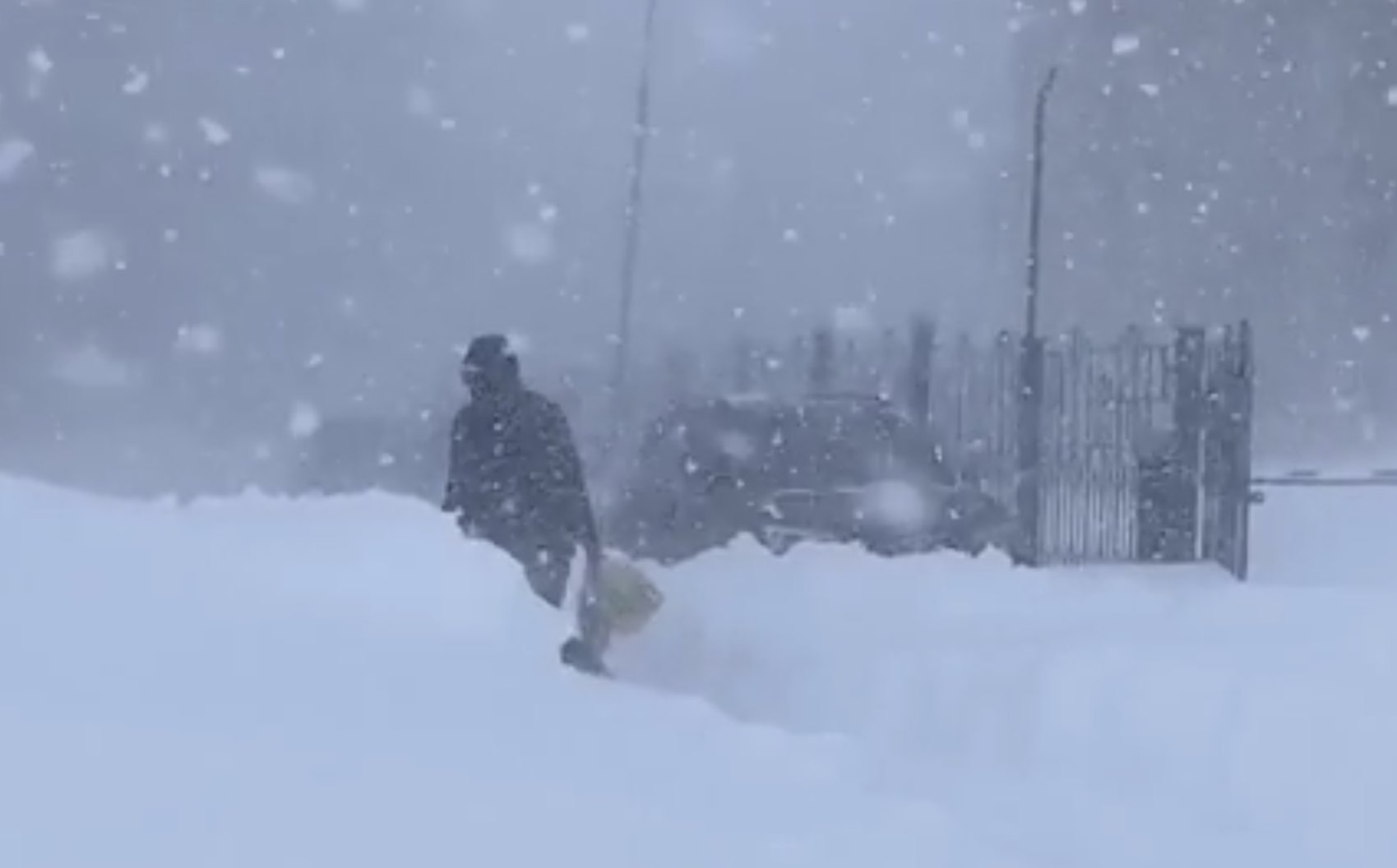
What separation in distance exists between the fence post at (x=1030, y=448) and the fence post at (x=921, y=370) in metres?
1.22

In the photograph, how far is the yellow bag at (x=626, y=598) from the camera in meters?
9.55

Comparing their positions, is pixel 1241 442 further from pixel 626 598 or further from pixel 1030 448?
pixel 626 598

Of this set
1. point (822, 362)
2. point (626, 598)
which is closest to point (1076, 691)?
point (626, 598)

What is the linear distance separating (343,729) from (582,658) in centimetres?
371

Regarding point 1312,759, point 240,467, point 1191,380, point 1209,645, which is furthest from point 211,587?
point 240,467

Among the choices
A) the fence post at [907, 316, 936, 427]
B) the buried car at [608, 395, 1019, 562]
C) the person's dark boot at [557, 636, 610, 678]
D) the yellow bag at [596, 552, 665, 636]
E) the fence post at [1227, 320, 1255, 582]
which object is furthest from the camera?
the fence post at [907, 316, 936, 427]

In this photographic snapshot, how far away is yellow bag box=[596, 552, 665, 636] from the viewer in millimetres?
9547

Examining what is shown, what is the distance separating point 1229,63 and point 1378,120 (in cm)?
225

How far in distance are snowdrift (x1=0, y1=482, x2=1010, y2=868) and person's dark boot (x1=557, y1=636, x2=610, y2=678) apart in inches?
52.8

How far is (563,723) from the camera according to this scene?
535 centimetres

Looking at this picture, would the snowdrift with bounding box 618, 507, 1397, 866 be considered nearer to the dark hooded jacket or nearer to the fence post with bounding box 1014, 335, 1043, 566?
the dark hooded jacket

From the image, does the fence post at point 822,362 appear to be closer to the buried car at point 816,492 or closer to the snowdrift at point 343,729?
the buried car at point 816,492

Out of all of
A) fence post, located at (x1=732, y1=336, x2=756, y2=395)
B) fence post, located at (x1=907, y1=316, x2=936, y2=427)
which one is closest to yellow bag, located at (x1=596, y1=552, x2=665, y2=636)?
fence post, located at (x1=907, y1=316, x2=936, y2=427)

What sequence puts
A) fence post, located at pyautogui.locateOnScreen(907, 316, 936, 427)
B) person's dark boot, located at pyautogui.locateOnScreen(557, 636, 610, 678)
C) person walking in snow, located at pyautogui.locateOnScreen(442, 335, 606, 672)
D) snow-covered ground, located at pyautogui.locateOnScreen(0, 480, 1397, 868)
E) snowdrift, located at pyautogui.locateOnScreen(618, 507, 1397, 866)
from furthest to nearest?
fence post, located at pyautogui.locateOnScreen(907, 316, 936, 427), person walking in snow, located at pyautogui.locateOnScreen(442, 335, 606, 672), person's dark boot, located at pyautogui.locateOnScreen(557, 636, 610, 678), snowdrift, located at pyautogui.locateOnScreen(618, 507, 1397, 866), snow-covered ground, located at pyautogui.locateOnScreen(0, 480, 1397, 868)
